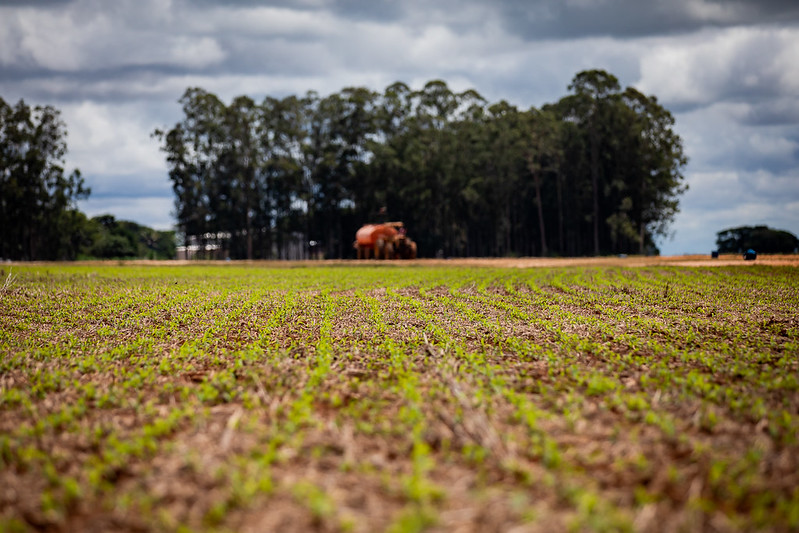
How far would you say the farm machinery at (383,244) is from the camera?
5950cm

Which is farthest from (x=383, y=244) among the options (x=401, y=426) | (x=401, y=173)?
(x=401, y=426)

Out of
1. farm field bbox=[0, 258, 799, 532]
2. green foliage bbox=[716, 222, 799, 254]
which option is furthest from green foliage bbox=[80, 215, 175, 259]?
green foliage bbox=[716, 222, 799, 254]

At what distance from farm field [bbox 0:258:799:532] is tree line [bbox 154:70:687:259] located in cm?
6141

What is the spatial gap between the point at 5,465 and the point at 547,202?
77.9 metres

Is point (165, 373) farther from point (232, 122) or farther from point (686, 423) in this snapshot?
point (232, 122)

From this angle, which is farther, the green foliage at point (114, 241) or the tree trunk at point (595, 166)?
the green foliage at point (114, 241)

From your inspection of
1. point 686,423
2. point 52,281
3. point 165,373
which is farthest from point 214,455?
point 52,281

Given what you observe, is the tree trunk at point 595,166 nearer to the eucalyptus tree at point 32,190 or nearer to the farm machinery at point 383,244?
the farm machinery at point 383,244

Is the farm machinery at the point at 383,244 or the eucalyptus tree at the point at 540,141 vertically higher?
the eucalyptus tree at the point at 540,141

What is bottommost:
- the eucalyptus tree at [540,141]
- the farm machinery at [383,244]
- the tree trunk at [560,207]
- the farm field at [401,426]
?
the farm field at [401,426]

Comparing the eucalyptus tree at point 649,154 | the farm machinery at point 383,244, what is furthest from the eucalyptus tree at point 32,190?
the eucalyptus tree at point 649,154

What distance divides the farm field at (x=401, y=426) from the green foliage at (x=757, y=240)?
86.1m

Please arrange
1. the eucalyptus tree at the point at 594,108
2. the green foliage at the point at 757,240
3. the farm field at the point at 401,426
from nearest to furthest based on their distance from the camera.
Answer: the farm field at the point at 401,426 < the eucalyptus tree at the point at 594,108 < the green foliage at the point at 757,240

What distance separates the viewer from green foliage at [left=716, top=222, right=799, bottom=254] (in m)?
86.8
